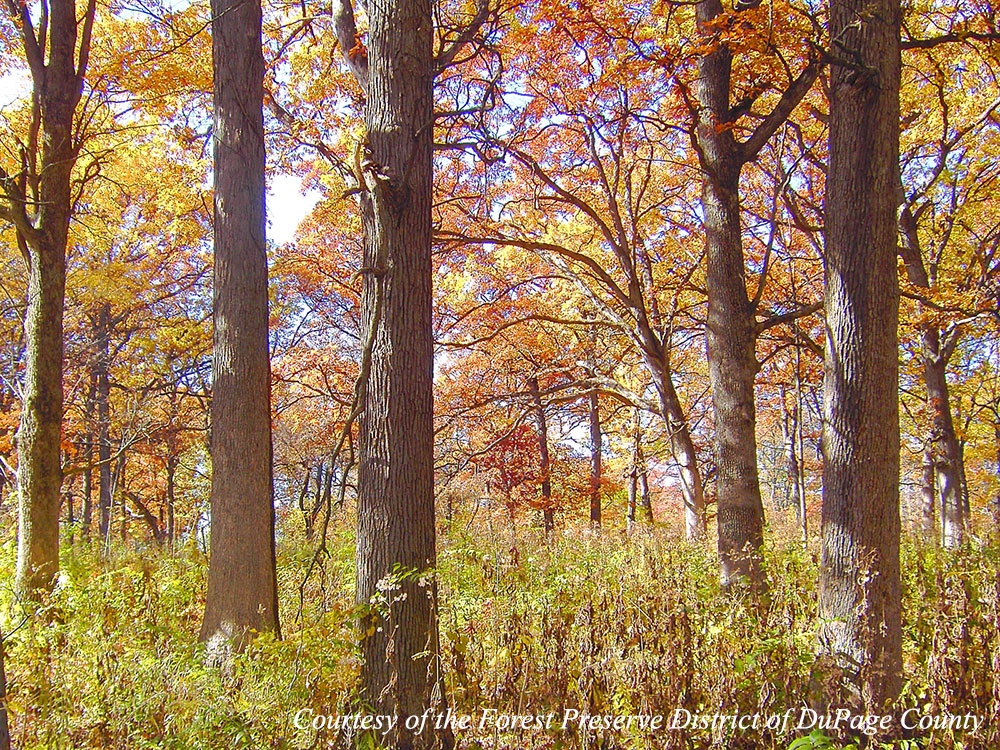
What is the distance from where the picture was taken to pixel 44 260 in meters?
6.29

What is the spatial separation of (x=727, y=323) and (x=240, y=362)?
4.43 m

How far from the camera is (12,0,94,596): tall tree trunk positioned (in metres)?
5.94

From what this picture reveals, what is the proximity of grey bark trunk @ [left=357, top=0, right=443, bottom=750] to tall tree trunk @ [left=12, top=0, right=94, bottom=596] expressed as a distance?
14.5 feet

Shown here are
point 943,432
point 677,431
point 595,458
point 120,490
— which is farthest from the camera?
point 595,458

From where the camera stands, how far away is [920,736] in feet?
9.59

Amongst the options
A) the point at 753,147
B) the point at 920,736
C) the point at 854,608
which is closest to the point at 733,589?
the point at 854,608

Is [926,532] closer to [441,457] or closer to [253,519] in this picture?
Answer: [253,519]

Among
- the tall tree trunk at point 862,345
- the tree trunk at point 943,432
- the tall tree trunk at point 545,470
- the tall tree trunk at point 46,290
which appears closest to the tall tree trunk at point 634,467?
the tall tree trunk at point 545,470

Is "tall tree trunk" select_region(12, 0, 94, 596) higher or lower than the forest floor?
higher

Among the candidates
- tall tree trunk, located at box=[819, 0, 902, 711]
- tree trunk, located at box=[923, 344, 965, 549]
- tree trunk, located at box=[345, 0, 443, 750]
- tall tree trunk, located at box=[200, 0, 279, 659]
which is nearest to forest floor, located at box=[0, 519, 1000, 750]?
tree trunk, located at box=[345, 0, 443, 750]

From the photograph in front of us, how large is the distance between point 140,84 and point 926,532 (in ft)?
38.5

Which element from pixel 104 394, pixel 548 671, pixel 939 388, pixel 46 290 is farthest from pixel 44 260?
pixel 939 388

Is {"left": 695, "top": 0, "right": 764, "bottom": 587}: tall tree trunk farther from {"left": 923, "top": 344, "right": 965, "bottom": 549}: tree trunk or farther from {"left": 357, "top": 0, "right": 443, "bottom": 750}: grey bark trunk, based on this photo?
{"left": 923, "top": 344, "right": 965, "bottom": 549}: tree trunk

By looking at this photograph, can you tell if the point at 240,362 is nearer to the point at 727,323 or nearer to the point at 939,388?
the point at 727,323
